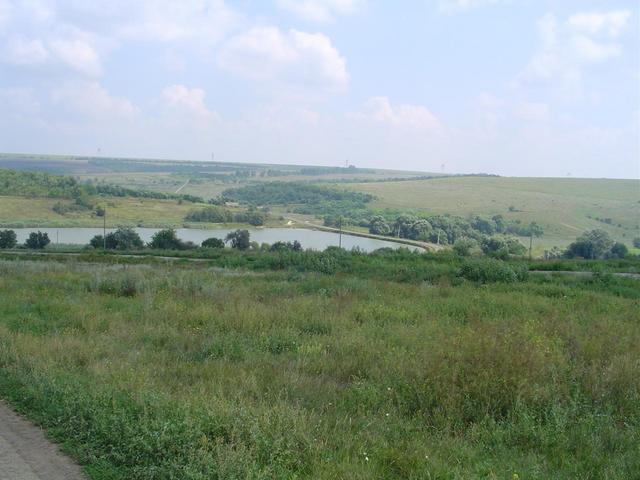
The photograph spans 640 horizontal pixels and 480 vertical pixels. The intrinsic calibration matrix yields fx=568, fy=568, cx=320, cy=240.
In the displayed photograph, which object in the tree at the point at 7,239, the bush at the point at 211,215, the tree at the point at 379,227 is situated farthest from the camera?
the bush at the point at 211,215

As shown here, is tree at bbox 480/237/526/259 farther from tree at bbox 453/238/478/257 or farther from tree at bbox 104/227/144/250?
tree at bbox 104/227/144/250

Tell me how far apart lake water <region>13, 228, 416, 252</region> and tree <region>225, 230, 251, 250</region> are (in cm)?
46

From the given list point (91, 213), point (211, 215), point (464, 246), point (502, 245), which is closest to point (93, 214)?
point (91, 213)

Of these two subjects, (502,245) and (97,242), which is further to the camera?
(97,242)

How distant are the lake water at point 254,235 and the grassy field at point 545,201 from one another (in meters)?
12.7

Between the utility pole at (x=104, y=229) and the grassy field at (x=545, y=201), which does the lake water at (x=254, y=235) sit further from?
the grassy field at (x=545, y=201)

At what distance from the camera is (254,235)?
38.8 meters

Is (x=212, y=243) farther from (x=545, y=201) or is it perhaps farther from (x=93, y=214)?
(x=545, y=201)

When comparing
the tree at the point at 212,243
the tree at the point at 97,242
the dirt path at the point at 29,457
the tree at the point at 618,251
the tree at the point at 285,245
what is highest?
the dirt path at the point at 29,457

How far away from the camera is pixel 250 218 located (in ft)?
150

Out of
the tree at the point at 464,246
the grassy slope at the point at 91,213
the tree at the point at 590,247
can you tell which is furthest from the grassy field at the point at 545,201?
the grassy slope at the point at 91,213

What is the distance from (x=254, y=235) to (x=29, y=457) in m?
34.0

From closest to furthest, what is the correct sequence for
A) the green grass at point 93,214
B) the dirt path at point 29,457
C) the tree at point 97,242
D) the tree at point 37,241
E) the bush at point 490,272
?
the dirt path at point 29,457 → the bush at point 490,272 → the tree at point 37,241 → the tree at point 97,242 → the green grass at point 93,214

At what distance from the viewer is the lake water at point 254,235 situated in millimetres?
36812
